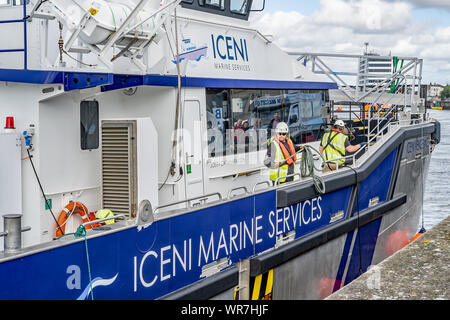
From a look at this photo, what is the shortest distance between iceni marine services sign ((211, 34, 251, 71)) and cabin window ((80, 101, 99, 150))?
1671mm

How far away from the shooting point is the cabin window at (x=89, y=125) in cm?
482

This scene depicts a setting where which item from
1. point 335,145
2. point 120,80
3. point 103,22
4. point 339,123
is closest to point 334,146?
point 335,145

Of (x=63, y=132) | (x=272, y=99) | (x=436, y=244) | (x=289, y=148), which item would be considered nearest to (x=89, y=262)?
(x=63, y=132)

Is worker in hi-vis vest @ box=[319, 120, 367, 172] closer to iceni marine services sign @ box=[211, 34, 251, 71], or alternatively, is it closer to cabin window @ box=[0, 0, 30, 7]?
iceni marine services sign @ box=[211, 34, 251, 71]

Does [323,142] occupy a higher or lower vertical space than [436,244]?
higher

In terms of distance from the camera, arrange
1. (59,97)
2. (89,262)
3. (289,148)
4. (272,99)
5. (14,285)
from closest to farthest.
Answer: (14,285)
(89,262)
(59,97)
(289,148)
(272,99)

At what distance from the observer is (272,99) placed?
22.6 ft

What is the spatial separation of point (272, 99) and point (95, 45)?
279 centimetres

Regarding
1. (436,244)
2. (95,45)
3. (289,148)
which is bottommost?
(436,244)

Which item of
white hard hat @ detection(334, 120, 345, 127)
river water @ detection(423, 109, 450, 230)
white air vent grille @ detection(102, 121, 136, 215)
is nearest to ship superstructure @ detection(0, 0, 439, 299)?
white air vent grille @ detection(102, 121, 136, 215)

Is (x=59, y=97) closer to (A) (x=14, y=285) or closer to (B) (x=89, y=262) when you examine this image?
(B) (x=89, y=262)

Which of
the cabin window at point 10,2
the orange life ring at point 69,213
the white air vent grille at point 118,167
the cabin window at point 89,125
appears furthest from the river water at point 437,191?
the cabin window at point 10,2

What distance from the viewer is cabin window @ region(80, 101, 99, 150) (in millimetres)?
4818

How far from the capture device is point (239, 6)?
6691mm
